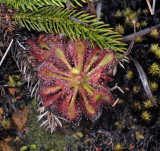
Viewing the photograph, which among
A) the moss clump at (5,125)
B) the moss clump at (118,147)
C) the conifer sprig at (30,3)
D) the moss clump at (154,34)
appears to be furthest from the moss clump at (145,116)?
the moss clump at (5,125)

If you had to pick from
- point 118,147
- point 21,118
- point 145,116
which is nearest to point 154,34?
point 145,116

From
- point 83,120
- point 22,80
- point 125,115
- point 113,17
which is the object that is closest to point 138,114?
point 125,115

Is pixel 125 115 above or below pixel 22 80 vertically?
below

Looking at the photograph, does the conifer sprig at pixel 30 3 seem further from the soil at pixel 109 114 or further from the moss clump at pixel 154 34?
the moss clump at pixel 154 34

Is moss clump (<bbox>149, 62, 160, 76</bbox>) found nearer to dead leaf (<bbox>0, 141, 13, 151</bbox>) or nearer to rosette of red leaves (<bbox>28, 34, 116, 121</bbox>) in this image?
rosette of red leaves (<bbox>28, 34, 116, 121</bbox>)

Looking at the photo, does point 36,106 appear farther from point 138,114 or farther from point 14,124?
point 138,114
